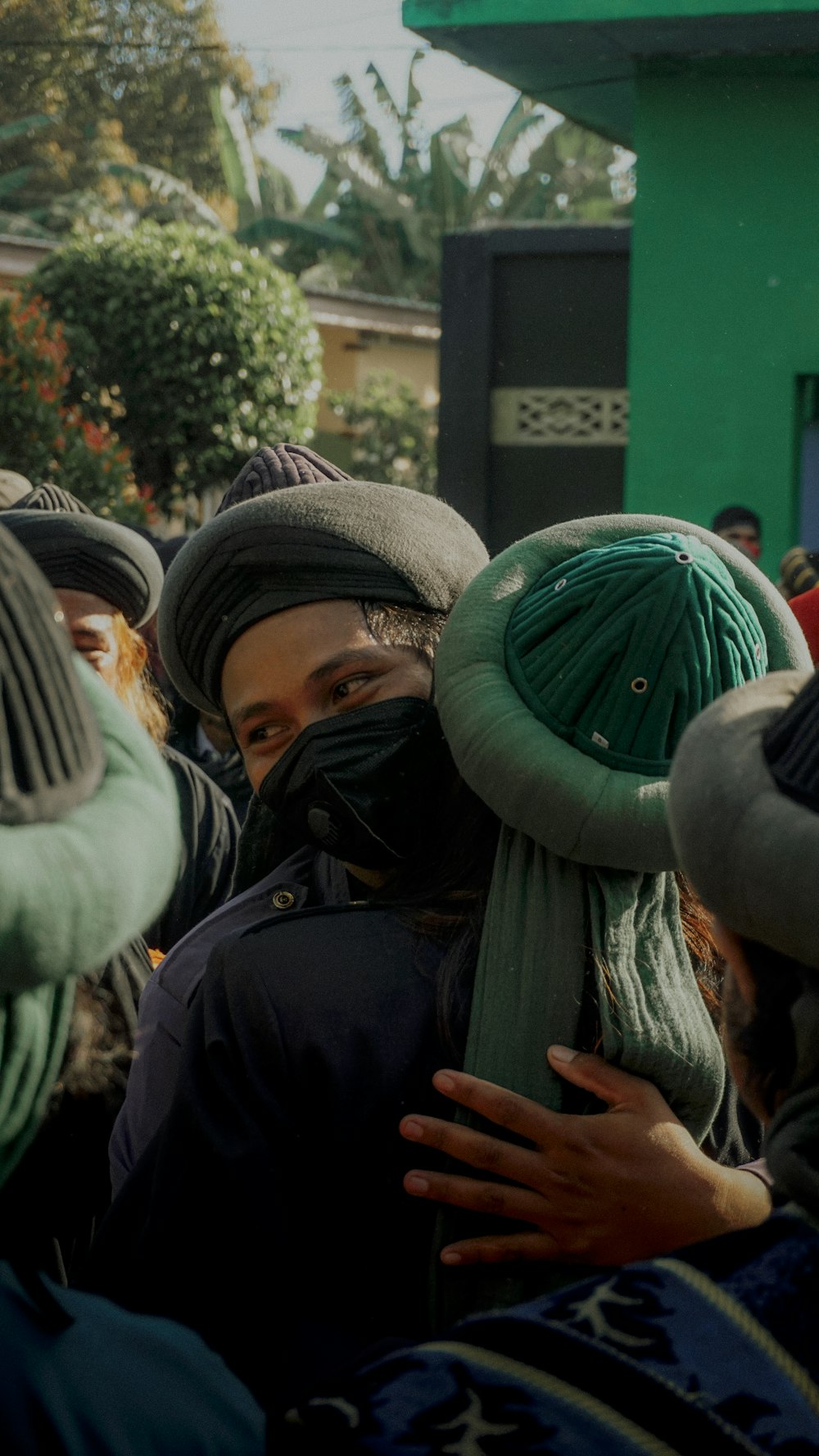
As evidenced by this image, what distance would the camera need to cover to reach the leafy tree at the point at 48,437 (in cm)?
1048

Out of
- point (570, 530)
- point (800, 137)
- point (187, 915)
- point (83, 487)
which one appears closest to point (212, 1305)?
point (570, 530)

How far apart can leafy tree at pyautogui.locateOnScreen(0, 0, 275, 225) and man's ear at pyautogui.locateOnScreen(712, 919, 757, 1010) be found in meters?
32.7

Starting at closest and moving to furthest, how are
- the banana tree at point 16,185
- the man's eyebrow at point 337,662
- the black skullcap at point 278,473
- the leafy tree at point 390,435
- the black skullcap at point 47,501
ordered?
the man's eyebrow at point 337,662 → the black skullcap at point 278,473 → the black skullcap at point 47,501 → the leafy tree at point 390,435 → the banana tree at point 16,185

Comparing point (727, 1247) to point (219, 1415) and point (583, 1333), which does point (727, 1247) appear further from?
point (219, 1415)

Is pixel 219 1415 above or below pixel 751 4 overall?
below

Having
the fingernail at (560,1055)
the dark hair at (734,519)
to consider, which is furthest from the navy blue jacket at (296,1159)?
the dark hair at (734,519)

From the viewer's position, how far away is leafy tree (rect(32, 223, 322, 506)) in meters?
13.0

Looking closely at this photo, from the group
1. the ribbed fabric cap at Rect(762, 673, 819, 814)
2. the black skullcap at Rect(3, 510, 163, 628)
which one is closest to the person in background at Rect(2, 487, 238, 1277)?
the black skullcap at Rect(3, 510, 163, 628)

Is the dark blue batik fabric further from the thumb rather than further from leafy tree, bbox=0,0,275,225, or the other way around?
leafy tree, bbox=0,0,275,225

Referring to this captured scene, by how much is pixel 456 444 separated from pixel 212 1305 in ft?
34.0

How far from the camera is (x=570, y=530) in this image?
6.46 feet

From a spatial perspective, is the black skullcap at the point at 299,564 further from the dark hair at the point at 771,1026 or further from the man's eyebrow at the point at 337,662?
the dark hair at the point at 771,1026

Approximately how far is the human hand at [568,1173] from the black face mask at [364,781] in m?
0.37

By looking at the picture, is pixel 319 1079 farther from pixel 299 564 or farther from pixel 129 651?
pixel 129 651
